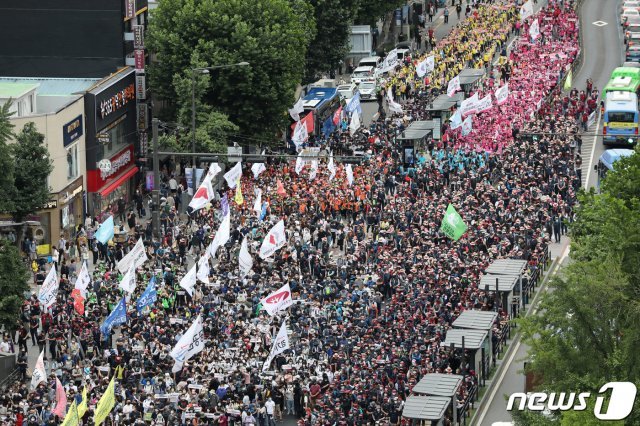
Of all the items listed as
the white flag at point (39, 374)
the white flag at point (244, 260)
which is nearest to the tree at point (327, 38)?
the white flag at point (244, 260)

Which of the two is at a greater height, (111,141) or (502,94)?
(502,94)

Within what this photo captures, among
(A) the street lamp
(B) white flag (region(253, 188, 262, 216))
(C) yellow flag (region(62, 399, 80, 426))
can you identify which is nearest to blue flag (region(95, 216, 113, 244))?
(B) white flag (region(253, 188, 262, 216))

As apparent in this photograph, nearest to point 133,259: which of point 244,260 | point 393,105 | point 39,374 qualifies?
point 244,260

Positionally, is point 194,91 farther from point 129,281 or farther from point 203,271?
point 129,281

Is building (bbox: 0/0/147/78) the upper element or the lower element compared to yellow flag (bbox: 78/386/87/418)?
upper

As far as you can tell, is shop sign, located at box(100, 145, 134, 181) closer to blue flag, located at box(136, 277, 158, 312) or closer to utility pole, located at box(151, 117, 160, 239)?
utility pole, located at box(151, 117, 160, 239)

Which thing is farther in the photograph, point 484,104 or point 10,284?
point 484,104
